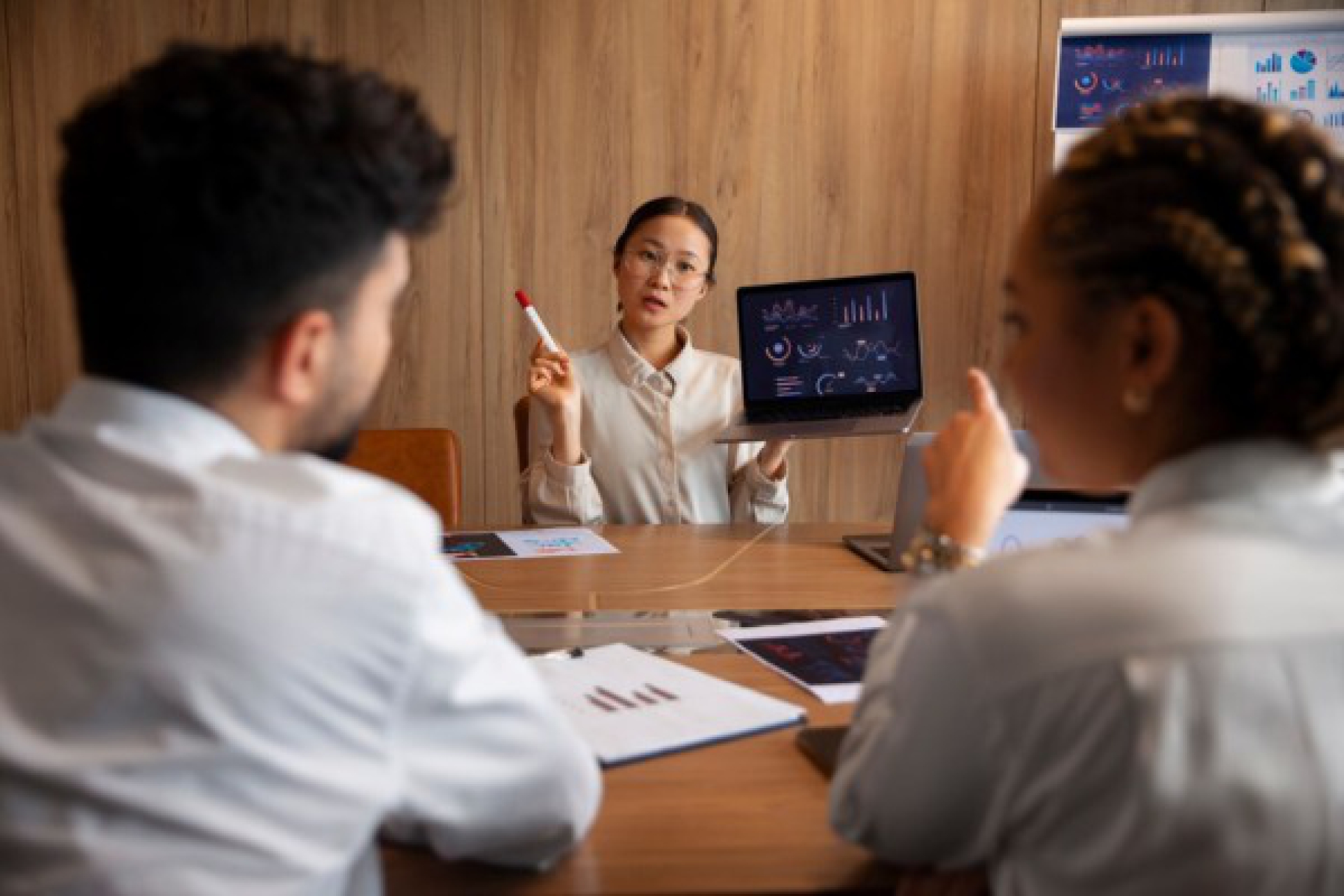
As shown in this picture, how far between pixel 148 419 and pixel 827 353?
1707 mm

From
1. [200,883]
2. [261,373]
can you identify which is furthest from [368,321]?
[200,883]

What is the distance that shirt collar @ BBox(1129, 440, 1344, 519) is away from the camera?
697 mm

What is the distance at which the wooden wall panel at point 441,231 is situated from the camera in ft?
11.1

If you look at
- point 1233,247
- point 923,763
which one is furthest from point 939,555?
point 1233,247

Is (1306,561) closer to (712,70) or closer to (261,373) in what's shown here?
(261,373)

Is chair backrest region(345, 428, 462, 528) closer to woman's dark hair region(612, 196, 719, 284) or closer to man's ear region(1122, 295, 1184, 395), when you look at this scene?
woman's dark hair region(612, 196, 719, 284)

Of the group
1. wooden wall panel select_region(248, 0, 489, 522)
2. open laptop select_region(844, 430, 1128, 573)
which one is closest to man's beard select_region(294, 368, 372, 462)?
open laptop select_region(844, 430, 1128, 573)

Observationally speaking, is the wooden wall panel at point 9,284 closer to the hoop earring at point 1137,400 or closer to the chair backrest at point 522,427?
the chair backrest at point 522,427

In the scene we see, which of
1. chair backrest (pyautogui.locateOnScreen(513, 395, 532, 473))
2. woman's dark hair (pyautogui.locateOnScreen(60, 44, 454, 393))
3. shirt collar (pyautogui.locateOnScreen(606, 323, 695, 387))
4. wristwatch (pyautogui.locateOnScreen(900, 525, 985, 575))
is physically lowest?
chair backrest (pyautogui.locateOnScreen(513, 395, 532, 473))

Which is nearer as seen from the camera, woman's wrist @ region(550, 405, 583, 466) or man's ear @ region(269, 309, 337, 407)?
man's ear @ region(269, 309, 337, 407)

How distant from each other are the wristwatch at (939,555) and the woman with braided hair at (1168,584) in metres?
0.26

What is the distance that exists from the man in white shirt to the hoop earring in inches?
17.9

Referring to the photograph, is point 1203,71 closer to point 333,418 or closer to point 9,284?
point 333,418

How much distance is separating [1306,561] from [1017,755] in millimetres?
210
